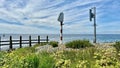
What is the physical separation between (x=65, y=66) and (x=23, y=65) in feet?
2.87

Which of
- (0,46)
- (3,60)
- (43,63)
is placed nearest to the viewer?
(43,63)

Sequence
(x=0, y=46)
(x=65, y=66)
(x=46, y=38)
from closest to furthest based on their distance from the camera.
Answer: (x=65, y=66)
(x=0, y=46)
(x=46, y=38)

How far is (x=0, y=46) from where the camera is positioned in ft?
116

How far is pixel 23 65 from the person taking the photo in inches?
213

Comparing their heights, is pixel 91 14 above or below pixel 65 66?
above

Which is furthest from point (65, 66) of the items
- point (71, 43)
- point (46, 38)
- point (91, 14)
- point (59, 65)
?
point (46, 38)

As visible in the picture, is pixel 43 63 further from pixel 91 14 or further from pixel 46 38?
pixel 46 38

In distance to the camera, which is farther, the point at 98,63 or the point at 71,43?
the point at 71,43

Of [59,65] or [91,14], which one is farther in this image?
[91,14]

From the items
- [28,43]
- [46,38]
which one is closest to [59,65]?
[28,43]

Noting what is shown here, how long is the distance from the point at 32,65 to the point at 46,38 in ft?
128

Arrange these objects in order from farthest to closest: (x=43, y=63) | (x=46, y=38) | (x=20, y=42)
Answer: (x=46, y=38), (x=20, y=42), (x=43, y=63)

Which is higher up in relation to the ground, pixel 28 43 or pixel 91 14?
pixel 91 14

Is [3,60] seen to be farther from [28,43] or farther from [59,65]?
[28,43]
